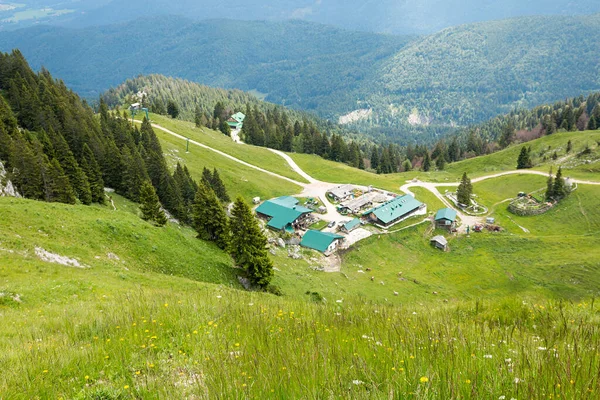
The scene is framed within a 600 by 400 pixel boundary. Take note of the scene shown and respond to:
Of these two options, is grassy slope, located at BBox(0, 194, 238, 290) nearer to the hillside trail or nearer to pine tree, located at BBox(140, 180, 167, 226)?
pine tree, located at BBox(140, 180, 167, 226)

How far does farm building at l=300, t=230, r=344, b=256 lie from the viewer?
213 ft

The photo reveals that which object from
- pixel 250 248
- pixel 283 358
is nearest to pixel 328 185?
pixel 250 248

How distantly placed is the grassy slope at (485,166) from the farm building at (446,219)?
19215 millimetres

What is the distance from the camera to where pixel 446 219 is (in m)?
76.1

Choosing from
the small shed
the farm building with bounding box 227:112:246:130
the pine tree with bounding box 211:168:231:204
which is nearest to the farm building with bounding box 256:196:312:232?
the pine tree with bounding box 211:168:231:204

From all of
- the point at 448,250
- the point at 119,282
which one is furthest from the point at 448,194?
the point at 119,282

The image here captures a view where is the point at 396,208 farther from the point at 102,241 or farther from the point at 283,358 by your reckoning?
the point at 283,358

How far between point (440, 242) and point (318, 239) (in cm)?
2464

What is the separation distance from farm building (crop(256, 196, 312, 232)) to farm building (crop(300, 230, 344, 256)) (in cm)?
496

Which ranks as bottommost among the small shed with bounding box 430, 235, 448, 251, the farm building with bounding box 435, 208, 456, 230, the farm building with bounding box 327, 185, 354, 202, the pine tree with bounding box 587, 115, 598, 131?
the small shed with bounding box 430, 235, 448, 251

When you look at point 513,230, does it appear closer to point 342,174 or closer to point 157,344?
point 342,174

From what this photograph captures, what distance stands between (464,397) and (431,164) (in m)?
146

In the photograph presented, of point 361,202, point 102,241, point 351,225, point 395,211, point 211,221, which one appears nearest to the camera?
point 102,241

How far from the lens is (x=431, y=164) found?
140125 mm
